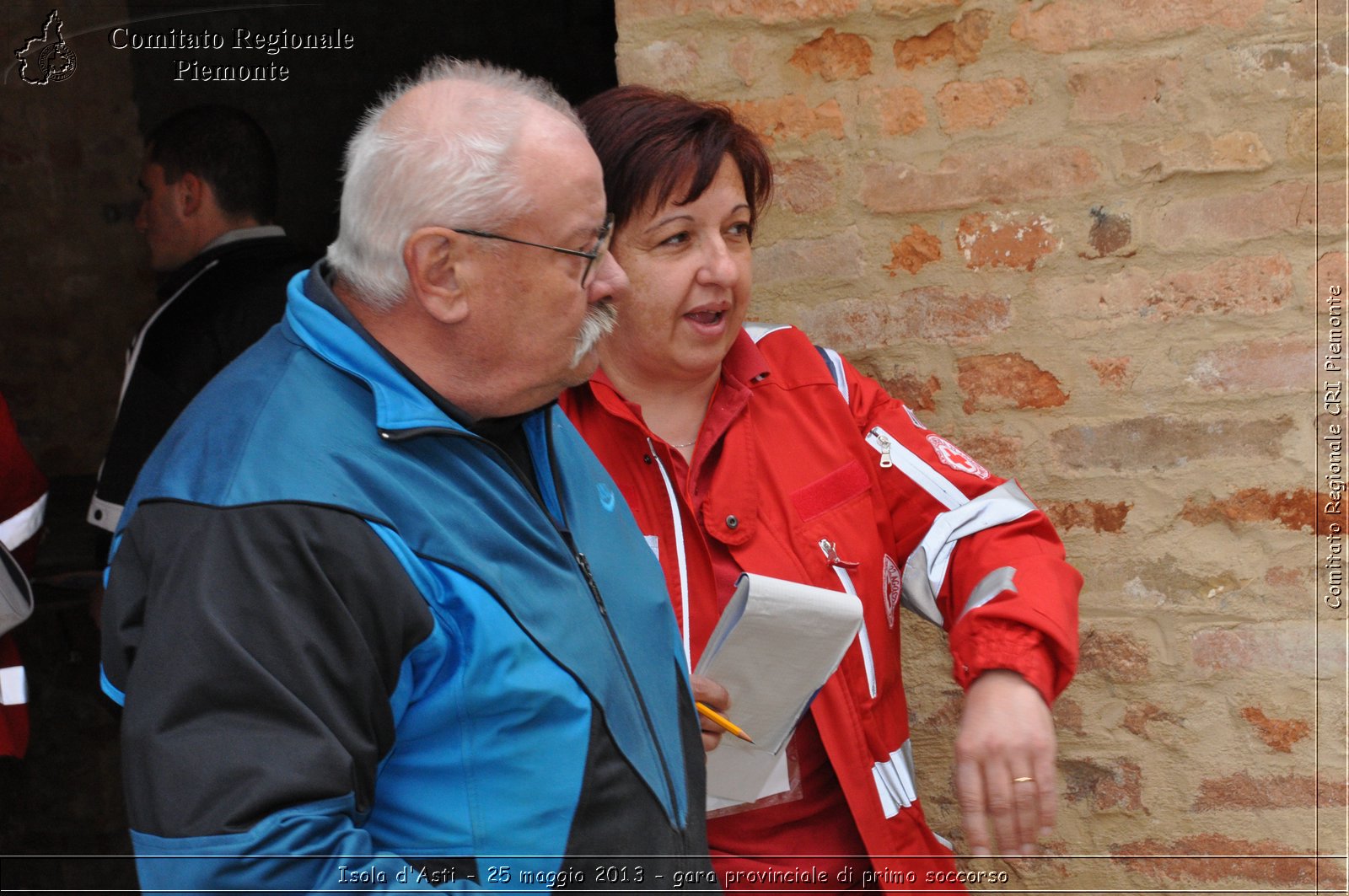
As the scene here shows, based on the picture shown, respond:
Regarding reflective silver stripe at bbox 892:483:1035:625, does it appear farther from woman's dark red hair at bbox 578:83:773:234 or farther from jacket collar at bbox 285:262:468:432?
jacket collar at bbox 285:262:468:432

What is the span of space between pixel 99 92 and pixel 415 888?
5.74m

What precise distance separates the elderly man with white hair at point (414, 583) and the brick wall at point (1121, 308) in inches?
42.8

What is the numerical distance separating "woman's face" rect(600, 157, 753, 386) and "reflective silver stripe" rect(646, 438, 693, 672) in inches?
6.9

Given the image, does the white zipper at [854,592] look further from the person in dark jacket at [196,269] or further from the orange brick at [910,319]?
the person in dark jacket at [196,269]

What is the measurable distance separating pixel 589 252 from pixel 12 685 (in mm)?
1892

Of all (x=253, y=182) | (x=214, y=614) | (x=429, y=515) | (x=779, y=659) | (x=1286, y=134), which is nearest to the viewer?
(x=214, y=614)

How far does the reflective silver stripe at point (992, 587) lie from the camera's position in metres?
1.91

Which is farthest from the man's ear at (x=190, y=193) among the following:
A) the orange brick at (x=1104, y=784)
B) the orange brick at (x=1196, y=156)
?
the orange brick at (x=1104, y=784)

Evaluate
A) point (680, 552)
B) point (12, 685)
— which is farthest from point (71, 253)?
point (680, 552)

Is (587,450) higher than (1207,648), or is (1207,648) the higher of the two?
(587,450)

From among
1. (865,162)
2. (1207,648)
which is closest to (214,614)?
(865,162)

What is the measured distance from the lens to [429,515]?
1415mm

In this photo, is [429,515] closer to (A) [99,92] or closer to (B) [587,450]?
(B) [587,450]

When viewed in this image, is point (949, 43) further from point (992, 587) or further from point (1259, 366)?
point (992, 587)
